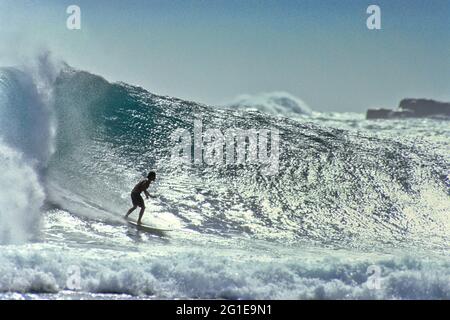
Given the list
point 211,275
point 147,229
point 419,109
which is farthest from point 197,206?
point 419,109

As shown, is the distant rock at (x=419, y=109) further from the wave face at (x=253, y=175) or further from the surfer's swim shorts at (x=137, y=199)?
the surfer's swim shorts at (x=137, y=199)

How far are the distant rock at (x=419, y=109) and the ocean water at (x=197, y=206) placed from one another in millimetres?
7722

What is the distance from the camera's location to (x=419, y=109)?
92.6ft

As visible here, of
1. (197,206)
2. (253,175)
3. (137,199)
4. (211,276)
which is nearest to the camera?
(211,276)

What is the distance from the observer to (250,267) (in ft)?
35.0

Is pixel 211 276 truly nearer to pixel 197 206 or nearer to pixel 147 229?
pixel 147 229

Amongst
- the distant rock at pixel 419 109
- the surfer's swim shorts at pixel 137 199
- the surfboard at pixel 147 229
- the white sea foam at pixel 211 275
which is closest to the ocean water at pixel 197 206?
the white sea foam at pixel 211 275

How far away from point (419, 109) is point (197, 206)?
15797 mm

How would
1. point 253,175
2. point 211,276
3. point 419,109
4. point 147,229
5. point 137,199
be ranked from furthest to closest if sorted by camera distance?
point 419,109 → point 253,175 → point 137,199 → point 147,229 → point 211,276

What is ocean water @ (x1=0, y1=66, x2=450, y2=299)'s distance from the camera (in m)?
10.3

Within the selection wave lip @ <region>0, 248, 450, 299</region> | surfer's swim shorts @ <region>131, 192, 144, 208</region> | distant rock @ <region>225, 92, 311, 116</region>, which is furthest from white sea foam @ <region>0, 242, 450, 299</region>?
distant rock @ <region>225, 92, 311, 116</region>

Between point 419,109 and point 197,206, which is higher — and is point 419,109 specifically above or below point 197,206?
above
